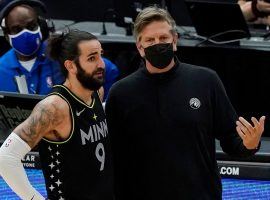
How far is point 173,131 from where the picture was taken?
3303 millimetres

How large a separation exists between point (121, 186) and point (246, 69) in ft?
7.50

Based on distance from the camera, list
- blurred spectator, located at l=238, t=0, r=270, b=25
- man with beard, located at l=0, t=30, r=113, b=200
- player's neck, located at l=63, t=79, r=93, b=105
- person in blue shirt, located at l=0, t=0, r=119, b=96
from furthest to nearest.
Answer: blurred spectator, located at l=238, t=0, r=270, b=25, person in blue shirt, located at l=0, t=0, r=119, b=96, player's neck, located at l=63, t=79, r=93, b=105, man with beard, located at l=0, t=30, r=113, b=200

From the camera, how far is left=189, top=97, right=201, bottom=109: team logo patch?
331cm

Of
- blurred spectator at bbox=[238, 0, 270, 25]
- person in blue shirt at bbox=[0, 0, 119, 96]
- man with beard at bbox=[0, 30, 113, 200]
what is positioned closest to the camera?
man with beard at bbox=[0, 30, 113, 200]

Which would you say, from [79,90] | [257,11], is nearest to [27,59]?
[257,11]

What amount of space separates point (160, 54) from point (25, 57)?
219cm

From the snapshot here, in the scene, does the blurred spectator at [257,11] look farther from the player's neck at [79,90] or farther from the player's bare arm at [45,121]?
the player's bare arm at [45,121]

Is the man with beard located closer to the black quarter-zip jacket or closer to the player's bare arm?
the player's bare arm

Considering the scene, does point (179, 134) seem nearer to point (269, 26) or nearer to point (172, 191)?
point (172, 191)

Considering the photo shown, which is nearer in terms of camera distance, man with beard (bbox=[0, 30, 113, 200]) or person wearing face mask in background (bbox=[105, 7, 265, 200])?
man with beard (bbox=[0, 30, 113, 200])

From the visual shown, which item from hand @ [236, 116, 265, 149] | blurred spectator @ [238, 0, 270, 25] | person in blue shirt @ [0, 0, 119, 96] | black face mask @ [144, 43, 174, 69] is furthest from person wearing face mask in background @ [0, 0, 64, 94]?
Result: hand @ [236, 116, 265, 149]

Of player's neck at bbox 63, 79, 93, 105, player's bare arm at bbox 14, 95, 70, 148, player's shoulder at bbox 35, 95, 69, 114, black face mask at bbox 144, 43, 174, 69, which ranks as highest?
black face mask at bbox 144, 43, 174, 69

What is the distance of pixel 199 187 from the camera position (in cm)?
331

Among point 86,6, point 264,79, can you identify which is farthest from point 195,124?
point 86,6
